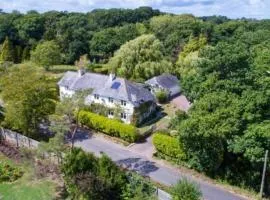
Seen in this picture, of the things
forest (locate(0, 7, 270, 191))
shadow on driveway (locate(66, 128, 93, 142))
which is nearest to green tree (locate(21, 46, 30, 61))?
forest (locate(0, 7, 270, 191))

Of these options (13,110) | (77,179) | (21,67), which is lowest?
(77,179)

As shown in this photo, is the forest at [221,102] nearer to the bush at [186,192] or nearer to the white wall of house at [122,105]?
the bush at [186,192]

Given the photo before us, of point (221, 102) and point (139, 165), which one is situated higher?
point (221, 102)

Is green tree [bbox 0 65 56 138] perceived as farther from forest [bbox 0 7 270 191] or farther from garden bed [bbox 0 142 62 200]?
garden bed [bbox 0 142 62 200]

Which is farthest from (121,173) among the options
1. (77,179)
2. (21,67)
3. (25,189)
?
(21,67)

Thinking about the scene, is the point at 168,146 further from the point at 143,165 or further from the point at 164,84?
the point at 164,84

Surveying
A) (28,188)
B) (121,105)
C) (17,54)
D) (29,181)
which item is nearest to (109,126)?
(121,105)

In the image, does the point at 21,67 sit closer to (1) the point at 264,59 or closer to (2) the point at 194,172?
(2) the point at 194,172
